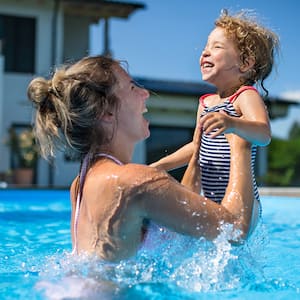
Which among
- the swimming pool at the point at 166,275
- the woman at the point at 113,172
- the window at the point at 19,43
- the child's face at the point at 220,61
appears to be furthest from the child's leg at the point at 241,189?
the window at the point at 19,43

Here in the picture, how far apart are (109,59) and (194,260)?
92 cm

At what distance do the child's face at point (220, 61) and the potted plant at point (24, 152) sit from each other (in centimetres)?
1193

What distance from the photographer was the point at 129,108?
7.19 feet

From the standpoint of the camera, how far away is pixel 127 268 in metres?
2.21

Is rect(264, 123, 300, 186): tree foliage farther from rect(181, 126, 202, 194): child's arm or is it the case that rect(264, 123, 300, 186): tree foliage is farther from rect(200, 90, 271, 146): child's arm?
rect(200, 90, 271, 146): child's arm

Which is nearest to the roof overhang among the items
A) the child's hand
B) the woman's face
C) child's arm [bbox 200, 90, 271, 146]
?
child's arm [bbox 200, 90, 271, 146]

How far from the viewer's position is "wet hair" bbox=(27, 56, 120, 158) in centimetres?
207

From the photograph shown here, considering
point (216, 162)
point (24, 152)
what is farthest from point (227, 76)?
point (24, 152)

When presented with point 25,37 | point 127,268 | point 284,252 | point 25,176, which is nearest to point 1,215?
point 284,252

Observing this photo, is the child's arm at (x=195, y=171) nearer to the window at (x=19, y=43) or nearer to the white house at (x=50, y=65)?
the white house at (x=50, y=65)

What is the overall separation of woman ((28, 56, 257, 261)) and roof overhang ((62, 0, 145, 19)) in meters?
14.7

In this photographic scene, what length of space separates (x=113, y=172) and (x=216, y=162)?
950mm

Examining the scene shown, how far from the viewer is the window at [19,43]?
16562mm

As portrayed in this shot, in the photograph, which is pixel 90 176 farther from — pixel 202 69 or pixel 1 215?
pixel 1 215
